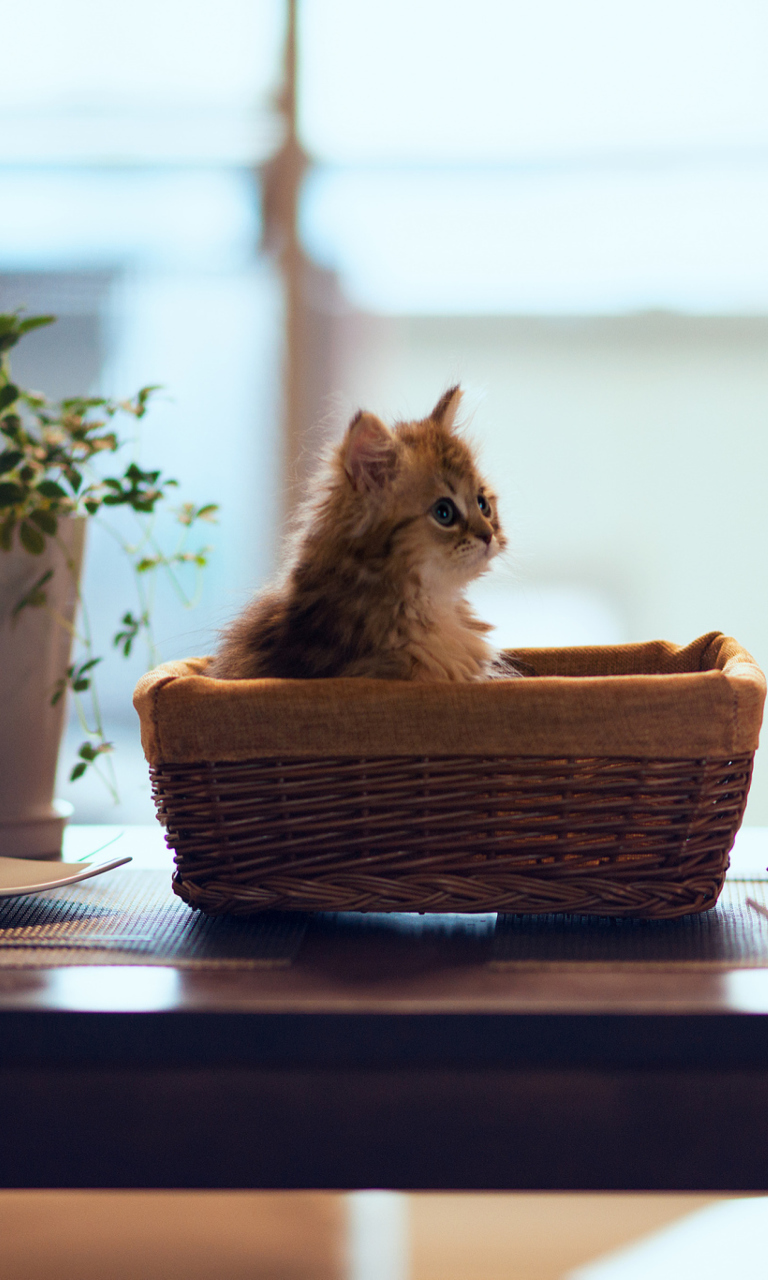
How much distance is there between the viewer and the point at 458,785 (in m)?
0.70

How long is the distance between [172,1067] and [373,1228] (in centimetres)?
107

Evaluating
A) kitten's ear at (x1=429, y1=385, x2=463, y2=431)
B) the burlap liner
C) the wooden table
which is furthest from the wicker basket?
kitten's ear at (x1=429, y1=385, x2=463, y2=431)

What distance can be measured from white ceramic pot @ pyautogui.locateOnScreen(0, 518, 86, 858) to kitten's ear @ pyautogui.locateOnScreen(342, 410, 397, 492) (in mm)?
403

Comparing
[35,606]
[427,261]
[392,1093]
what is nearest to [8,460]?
[35,606]

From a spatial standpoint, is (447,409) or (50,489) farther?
(50,489)

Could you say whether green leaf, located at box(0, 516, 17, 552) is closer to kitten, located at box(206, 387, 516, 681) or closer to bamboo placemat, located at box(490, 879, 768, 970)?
kitten, located at box(206, 387, 516, 681)

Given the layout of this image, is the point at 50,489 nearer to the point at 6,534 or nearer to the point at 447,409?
the point at 6,534

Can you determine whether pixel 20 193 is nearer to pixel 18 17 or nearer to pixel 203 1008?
pixel 18 17

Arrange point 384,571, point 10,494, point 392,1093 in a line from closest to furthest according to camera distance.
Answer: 1. point 392,1093
2. point 384,571
3. point 10,494

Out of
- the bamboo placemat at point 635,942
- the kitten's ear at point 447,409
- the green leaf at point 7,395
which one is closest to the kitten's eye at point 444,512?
the kitten's ear at point 447,409

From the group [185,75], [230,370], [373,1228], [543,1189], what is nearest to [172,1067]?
[543,1189]

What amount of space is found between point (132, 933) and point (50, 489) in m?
0.50

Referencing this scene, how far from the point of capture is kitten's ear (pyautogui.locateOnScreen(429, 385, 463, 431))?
36.3 inches

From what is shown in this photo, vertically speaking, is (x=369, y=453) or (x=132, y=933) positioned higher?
(x=369, y=453)
